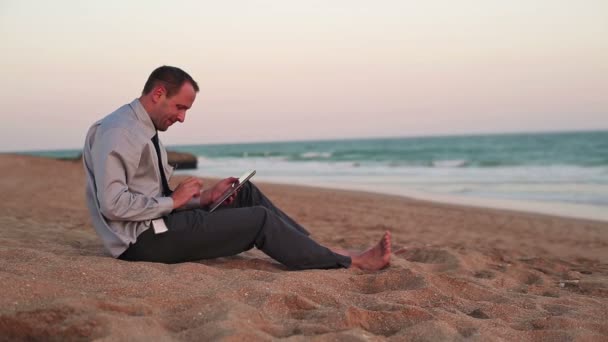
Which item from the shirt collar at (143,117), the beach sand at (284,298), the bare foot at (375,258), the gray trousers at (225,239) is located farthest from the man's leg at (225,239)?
the shirt collar at (143,117)

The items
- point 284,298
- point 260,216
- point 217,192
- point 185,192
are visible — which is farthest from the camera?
point 217,192

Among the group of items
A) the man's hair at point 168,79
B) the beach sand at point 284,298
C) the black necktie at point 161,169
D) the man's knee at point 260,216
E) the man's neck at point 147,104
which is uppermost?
the man's hair at point 168,79

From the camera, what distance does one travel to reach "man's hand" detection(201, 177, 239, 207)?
4.14 meters

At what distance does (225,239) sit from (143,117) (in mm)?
915

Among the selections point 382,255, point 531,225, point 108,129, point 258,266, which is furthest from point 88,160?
point 531,225

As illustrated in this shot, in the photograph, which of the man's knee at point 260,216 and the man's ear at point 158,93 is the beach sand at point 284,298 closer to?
the man's knee at point 260,216

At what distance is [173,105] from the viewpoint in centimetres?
361

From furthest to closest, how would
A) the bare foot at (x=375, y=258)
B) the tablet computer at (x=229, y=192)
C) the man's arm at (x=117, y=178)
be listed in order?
→ 1. the bare foot at (x=375, y=258)
2. the tablet computer at (x=229, y=192)
3. the man's arm at (x=117, y=178)

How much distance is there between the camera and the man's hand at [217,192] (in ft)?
13.6

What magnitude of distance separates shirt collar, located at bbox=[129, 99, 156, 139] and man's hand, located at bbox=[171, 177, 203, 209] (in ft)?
1.17

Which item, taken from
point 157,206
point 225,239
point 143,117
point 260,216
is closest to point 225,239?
point 225,239

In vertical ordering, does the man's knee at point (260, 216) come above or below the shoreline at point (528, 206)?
above

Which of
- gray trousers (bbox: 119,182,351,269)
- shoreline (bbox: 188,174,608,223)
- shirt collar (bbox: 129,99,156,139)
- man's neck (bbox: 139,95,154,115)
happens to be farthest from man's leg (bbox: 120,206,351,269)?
shoreline (bbox: 188,174,608,223)

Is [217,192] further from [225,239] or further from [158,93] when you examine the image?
[158,93]
